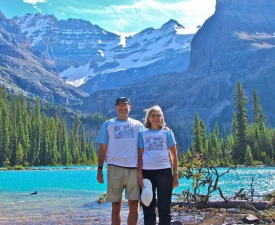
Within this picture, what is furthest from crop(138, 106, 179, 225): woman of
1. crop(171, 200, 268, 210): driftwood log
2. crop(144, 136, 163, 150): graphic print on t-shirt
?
crop(171, 200, 268, 210): driftwood log

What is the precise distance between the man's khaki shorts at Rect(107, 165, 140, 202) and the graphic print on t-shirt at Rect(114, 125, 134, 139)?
874 mm

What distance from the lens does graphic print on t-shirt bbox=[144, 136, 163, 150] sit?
11.2 metres

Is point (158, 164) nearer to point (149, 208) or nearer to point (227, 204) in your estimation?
point (149, 208)

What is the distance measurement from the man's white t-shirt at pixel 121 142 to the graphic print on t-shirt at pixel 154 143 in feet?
1.12

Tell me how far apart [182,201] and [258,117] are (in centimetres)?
8911

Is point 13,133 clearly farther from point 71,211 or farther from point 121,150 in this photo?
point 121,150

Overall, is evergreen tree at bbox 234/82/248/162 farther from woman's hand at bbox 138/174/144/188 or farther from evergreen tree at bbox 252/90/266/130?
woman's hand at bbox 138/174/144/188

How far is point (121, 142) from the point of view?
11297 mm

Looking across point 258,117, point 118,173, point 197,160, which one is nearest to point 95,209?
point 197,160

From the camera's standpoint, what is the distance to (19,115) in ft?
398

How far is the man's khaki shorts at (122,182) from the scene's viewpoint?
1128 cm

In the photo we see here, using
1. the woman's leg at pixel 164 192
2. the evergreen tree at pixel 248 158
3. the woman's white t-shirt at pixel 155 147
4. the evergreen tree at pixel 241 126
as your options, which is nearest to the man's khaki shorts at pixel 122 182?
the woman's white t-shirt at pixel 155 147

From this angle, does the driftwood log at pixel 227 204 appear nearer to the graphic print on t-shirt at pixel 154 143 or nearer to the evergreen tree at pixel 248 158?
the graphic print on t-shirt at pixel 154 143

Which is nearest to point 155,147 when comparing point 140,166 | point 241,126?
point 140,166
